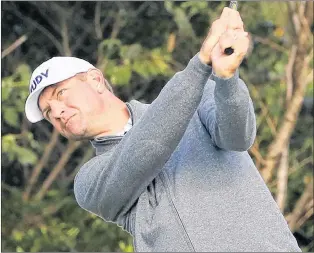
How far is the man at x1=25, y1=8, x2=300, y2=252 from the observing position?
1.31 meters

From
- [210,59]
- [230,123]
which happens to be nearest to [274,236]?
[230,123]

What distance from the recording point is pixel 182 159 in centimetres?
145

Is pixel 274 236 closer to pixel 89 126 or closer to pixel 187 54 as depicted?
pixel 89 126

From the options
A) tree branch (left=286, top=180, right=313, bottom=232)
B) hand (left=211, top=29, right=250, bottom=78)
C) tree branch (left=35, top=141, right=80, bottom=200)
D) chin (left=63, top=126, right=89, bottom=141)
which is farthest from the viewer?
tree branch (left=35, top=141, right=80, bottom=200)

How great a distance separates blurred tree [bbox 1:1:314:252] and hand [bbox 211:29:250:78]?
8.15 ft

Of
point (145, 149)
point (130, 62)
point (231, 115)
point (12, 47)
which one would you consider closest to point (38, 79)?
point (145, 149)

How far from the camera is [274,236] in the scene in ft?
4.58

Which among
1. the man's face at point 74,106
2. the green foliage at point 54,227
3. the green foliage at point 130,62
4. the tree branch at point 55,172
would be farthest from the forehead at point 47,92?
the tree branch at point 55,172

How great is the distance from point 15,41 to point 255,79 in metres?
1.08

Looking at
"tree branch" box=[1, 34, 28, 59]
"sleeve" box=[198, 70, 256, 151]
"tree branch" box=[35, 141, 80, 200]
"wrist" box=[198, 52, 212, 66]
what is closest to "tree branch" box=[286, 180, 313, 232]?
"tree branch" box=[35, 141, 80, 200]

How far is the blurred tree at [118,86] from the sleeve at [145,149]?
2.25 meters

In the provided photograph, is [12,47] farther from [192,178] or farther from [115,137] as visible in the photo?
[192,178]

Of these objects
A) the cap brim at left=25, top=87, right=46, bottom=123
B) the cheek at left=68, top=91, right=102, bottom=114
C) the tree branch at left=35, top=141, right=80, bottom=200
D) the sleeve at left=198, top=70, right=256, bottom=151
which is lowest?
the tree branch at left=35, top=141, right=80, bottom=200

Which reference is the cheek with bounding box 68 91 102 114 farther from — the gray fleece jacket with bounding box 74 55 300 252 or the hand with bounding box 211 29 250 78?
the hand with bounding box 211 29 250 78
